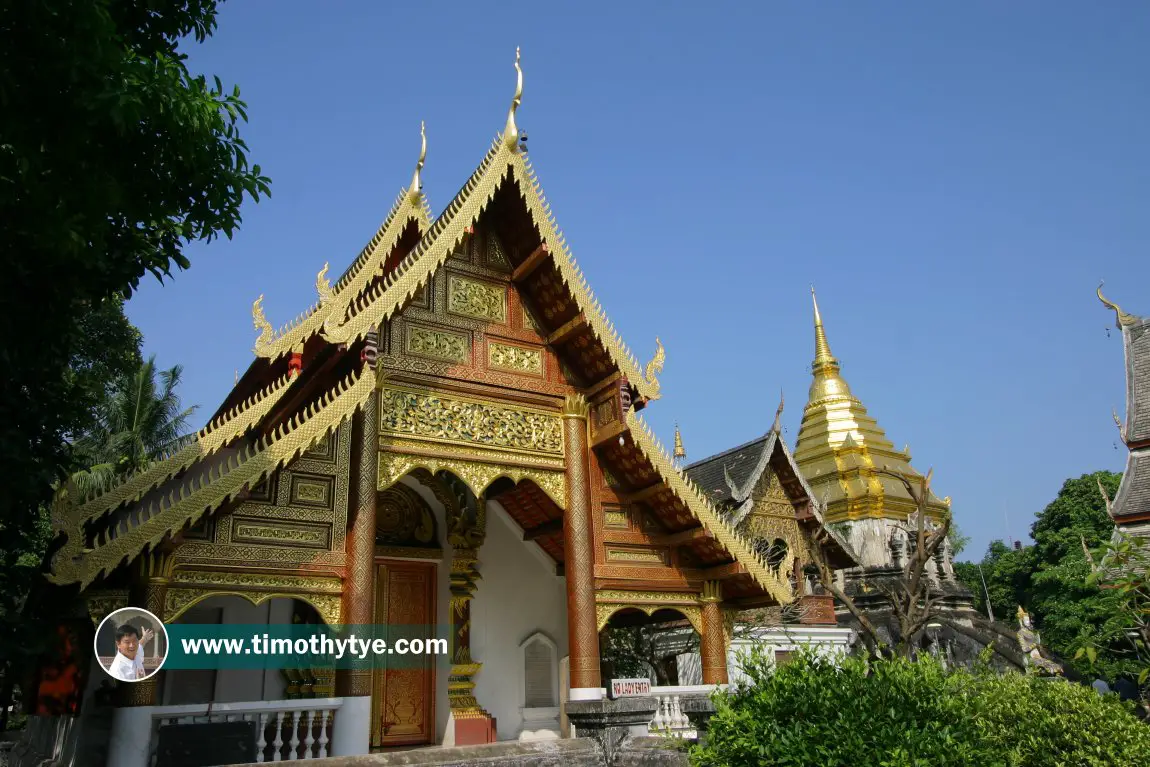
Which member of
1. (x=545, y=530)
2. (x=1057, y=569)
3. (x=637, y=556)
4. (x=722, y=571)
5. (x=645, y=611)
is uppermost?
(x=1057, y=569)

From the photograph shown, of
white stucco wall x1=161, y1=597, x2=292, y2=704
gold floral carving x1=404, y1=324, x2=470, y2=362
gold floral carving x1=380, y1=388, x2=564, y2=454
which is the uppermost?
gold floral carving x1=404, y1=324, x2=470, y2=362

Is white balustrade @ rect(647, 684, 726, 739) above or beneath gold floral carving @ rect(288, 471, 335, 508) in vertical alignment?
beneath

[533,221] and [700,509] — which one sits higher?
[533,221]

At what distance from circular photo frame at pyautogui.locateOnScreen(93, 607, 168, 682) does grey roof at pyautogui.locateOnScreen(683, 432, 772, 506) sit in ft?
36.7

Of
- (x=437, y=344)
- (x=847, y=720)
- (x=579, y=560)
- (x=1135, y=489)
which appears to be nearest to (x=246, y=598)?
(x=437, y=344)

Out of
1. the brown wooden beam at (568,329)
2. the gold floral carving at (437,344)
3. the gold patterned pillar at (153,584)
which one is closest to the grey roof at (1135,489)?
the brown wooden beam at (568,329)

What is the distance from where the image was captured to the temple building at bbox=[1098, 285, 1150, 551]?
61.5 ft

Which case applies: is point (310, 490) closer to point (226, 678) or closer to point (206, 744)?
point (206, 744)

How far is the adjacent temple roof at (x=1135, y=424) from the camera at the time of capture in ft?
62.1

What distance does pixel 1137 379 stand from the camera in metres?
21.7

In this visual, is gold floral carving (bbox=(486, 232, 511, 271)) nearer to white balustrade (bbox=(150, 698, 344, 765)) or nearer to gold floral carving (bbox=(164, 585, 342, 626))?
gold floral carving (bbox=(164, 585, 342, 626))

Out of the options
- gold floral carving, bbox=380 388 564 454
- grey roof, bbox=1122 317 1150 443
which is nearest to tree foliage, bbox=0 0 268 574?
gold floral carving, bbox=380 388 564 454

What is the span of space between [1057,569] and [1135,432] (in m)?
12.6

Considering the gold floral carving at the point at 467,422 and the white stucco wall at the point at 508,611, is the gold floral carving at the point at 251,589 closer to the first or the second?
the gold floral carving at the point at 467,422
